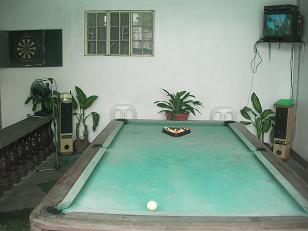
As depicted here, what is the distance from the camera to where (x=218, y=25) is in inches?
224

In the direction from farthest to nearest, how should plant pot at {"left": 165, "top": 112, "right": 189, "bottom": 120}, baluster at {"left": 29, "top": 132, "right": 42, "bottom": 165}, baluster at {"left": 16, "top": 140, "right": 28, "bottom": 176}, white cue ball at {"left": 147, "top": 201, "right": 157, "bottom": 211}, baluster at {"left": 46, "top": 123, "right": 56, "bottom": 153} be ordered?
1. baluster at {"left": 46, "top": 123, "right": 56, "bottom": 153}
2. plant pot at {"left": 165, "top": 112, "right": 189, "bottom": 120}
3. baluster at {"left": 29, "top": 132, "right": 42, "bottom": 165}
4. baluster at {"left": 16, "top": 140, "right": 28, "bottom": 176}
5. white cue ball at {"left": 147, "top": 201, "right": 157, "bottom": 211}

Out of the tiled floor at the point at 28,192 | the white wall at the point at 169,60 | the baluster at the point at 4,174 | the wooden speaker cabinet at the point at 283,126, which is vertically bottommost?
the tiled floor at the point at 28,192

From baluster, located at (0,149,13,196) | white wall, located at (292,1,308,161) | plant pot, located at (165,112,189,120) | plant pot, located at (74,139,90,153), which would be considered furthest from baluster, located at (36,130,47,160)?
white wall, located at (292,1,308,161)

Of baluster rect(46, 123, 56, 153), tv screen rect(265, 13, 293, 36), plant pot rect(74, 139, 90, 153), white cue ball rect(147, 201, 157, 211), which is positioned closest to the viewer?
white cue ball rect(147, 201, 157, 211)

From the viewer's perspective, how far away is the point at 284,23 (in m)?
5.25

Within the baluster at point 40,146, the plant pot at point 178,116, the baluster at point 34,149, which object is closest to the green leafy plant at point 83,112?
the baluster at point 40,146

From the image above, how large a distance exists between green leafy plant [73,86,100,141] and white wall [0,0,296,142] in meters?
0.14

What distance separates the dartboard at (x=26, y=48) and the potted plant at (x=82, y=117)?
2.94 feet

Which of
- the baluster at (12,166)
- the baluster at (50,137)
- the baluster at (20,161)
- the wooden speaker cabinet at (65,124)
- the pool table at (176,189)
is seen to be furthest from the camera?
the baluster at (50,137)

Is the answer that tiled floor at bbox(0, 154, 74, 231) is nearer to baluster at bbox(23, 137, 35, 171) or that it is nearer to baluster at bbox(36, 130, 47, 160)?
baluster at bbox(23, 137, 35, 171)

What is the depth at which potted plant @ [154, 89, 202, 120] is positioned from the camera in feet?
18.5

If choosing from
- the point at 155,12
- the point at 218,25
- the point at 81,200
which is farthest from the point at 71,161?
the point at 81,200

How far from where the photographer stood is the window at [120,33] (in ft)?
18.9

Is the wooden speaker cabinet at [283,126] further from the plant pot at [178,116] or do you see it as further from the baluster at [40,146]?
the baluster at [40,146]
